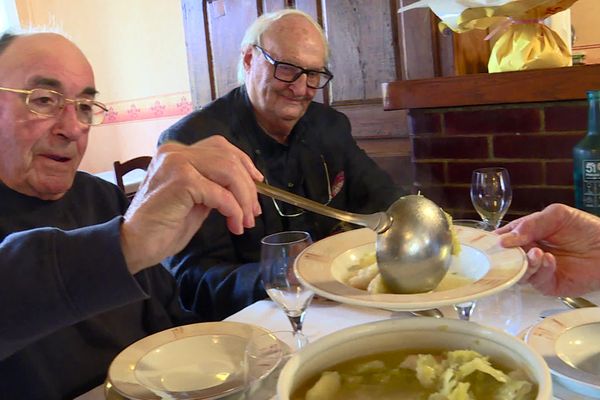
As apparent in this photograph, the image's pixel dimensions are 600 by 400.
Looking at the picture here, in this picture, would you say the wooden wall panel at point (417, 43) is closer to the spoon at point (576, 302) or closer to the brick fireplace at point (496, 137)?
the brick fireplace at point (496, 137)

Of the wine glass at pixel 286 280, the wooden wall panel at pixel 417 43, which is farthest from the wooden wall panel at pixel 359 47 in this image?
the wine glass at pixel 286 280

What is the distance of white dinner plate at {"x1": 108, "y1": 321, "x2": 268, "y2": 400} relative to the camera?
715 mm

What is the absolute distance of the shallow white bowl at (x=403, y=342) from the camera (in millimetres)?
499

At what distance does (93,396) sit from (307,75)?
136 cm

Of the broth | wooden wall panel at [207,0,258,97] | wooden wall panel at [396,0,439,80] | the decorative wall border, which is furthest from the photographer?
the decorative wall border

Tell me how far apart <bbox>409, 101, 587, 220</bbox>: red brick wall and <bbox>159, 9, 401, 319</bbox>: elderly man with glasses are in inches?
7.2

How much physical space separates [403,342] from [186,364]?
0.40 metres

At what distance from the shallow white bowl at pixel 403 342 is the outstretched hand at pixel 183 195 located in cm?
29

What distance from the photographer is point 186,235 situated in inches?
33.1

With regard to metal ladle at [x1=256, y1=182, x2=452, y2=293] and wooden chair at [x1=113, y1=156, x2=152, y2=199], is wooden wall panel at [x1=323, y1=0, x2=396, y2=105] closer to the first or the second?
wooden chair at [x1=113, y1=156, x2=152, y2=199]

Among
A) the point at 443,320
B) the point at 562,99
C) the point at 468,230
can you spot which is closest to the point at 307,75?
the point at 562,99

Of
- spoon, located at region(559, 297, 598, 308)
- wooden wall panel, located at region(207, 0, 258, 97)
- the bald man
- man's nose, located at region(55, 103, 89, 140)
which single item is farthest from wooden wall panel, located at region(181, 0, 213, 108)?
spoon, located at region(559, 297, 598, 308)

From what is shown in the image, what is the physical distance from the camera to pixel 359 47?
94.7 inches

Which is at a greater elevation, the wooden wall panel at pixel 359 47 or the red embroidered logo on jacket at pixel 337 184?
the wooden wall panel at pixel 359 47
